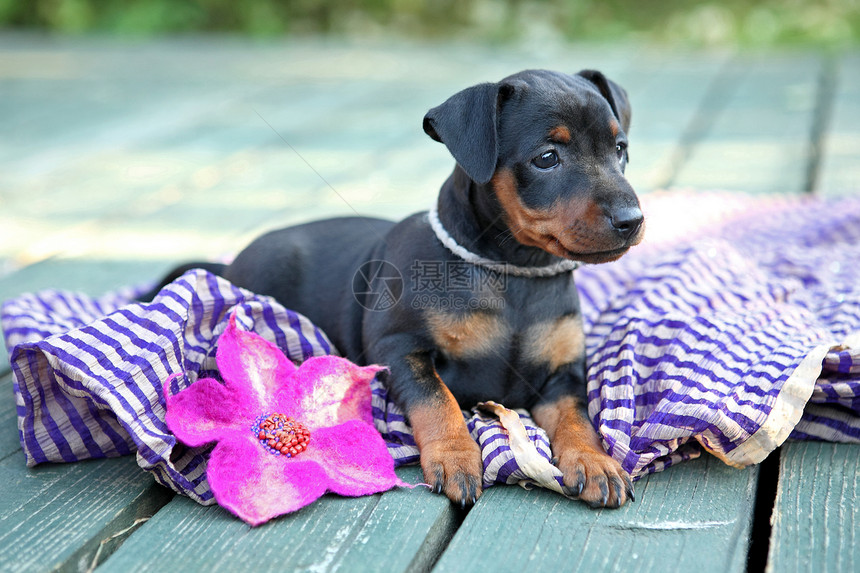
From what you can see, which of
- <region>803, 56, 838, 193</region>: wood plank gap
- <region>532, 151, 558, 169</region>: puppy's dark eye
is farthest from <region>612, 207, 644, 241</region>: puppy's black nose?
<region>803, 56, 838, 193</region>: wood plank gap

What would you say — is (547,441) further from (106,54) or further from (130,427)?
(106,54)

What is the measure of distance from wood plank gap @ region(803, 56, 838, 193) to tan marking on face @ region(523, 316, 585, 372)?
2862mm

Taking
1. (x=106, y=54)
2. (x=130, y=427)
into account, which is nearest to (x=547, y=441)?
(x=130, y=427)

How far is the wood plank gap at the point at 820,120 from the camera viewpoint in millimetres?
5164

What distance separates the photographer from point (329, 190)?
17.2 feet

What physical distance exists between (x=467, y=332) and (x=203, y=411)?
802 mm

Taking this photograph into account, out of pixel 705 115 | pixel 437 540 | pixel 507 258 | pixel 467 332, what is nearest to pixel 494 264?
pixel 507 258

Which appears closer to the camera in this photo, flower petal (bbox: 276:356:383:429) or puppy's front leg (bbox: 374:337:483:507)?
puppy's front leg (bbox: 374:337:483:507)

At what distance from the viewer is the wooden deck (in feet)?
6.44

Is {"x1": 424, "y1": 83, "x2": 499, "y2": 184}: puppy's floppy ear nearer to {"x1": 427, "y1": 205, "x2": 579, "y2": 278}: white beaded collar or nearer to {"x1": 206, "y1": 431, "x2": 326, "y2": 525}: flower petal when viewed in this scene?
{"x1": 427, "y1": 205, "x2": 579, "y2": 278}: white beaded collar

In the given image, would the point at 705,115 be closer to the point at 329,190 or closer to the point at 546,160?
the point at 329,190

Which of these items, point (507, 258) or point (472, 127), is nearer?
point (472, 127)

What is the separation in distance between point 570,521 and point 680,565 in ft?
0.93

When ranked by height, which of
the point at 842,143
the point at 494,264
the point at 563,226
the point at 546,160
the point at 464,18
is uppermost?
the point at 546,160
